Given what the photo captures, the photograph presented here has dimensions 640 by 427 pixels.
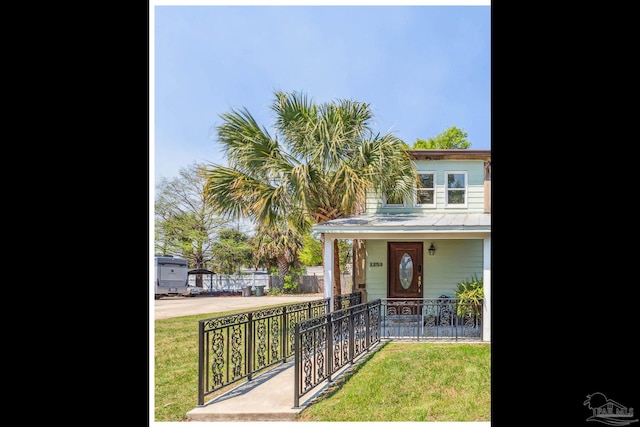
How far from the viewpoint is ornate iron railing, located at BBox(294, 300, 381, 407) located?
3691 mm

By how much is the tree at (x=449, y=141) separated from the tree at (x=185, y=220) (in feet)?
24.8

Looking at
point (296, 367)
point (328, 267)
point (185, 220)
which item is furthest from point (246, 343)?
point (185, 220)

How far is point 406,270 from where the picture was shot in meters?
8.65

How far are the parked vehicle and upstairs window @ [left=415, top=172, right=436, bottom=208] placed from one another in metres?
9.22

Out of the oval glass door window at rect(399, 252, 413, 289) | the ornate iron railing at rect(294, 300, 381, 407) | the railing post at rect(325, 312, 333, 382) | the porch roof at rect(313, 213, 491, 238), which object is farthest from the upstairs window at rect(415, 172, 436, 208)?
the railing post at rect(325, 312, 333, 382)

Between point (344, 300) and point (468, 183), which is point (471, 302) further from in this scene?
point (468, 183)

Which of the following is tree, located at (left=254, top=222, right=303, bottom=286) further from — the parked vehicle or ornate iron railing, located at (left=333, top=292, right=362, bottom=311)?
ornate iron railing, located at (left=333, top=292, right=362, bottom=311)

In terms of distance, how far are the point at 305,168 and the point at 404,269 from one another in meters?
3.07

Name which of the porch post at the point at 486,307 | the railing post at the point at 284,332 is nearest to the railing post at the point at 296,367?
the railing post at the point at 284,332

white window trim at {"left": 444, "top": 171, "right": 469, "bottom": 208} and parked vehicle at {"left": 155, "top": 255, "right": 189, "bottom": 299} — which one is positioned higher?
white window trim at {"left": 444, "top": 171, "right": 469, "bottom": 208}
